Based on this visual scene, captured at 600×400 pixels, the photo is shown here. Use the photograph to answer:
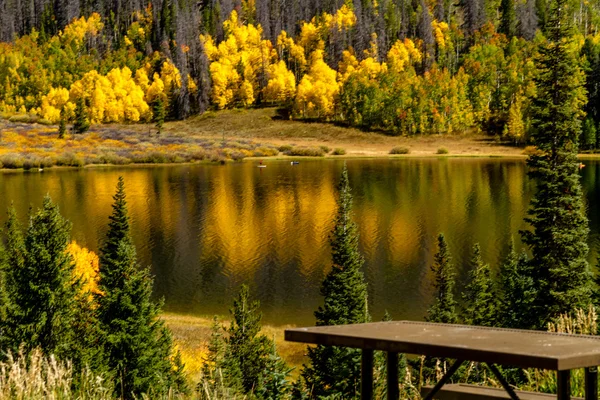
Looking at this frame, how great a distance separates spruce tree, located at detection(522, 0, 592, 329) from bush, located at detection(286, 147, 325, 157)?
113m

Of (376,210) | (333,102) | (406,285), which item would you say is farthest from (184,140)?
(406,285)

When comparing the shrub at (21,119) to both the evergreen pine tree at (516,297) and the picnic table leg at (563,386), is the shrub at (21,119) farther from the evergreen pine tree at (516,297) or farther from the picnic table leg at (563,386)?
the picnic table leg at (563,386)

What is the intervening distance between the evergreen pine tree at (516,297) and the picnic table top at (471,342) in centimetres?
3061

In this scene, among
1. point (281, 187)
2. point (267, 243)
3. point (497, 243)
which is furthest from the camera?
point (281, 187)

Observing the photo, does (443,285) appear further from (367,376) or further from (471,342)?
(471,342)

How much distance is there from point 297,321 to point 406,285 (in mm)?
9817

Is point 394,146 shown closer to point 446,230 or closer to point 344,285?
point 446,230

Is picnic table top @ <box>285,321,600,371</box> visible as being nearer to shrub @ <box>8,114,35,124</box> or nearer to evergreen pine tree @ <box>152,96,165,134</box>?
evergreen pine tree @ <box>152,96,165,134</box>

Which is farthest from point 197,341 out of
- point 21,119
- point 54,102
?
point 54,102

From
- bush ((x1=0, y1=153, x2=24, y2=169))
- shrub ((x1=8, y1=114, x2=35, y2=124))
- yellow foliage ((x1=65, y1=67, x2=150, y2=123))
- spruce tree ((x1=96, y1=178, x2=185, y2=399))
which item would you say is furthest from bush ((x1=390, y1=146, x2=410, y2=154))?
spruce tree ((x1=96, y1=178, x2=185, y2=399))

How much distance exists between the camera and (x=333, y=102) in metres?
182

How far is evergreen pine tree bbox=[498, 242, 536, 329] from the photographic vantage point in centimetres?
3481

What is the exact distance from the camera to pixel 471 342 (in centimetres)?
420

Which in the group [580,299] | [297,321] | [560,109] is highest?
[560,109]
